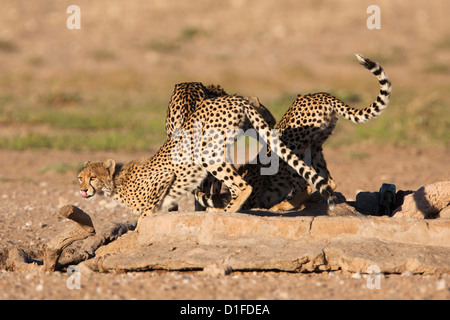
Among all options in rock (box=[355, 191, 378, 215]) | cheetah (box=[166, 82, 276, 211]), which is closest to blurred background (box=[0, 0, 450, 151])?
cheetah (box=[166, 82, 276, 211])

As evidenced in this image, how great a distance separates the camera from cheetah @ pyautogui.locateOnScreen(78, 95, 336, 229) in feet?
21.0

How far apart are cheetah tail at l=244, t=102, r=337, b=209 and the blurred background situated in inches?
234

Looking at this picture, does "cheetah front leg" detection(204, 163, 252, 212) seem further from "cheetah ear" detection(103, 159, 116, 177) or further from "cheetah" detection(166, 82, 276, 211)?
"cheetah ear" detection(103, 159, 116, 177)

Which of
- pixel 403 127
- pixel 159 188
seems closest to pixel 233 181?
pixel 159 188

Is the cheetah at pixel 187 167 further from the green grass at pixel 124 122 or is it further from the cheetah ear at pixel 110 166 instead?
the green grass at pixel 124 122

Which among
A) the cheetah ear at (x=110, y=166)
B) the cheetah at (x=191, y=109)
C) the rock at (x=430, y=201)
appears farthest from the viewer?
the cheetah at (x=191, y=109)

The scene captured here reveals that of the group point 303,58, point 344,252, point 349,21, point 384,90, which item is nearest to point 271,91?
point 303,58

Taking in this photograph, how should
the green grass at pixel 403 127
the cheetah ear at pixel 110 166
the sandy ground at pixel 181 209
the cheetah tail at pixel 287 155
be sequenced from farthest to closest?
1. the green grass at pixel 403 127
2. the cheetah ear at pixel 110 166
3. the cheetah tail at pixel 287 155
4. the sandy ground at pixel 181 209

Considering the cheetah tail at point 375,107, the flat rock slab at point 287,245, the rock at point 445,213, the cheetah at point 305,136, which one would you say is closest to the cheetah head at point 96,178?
the cheetah at point 305,136

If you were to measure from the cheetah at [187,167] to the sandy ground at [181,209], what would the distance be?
0.83 meters

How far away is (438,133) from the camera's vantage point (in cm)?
1324

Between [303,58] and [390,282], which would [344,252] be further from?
[303,58]

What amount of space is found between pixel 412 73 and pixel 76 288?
17.5m

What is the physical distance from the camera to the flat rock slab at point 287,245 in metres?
5.11
